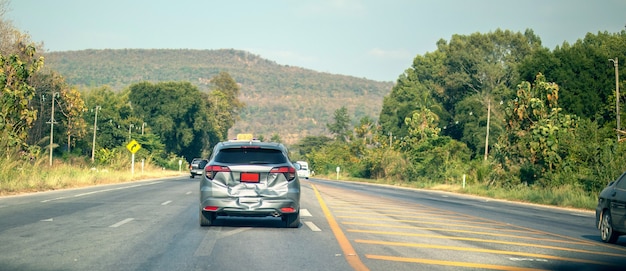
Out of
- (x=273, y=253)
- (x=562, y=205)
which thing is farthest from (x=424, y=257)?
(x=562, y=205)

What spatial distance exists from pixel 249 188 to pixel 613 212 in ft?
23.8

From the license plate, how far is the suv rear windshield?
0.29 meters

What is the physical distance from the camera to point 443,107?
3831 inches

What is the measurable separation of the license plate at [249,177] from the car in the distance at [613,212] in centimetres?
708

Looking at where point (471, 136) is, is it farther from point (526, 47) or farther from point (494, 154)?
point (494, 154)

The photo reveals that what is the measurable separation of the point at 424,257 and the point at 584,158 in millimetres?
27889

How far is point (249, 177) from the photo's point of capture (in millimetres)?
14594

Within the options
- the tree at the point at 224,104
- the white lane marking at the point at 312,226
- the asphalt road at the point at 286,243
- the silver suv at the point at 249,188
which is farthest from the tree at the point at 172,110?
the silver suv at the point at 249,188

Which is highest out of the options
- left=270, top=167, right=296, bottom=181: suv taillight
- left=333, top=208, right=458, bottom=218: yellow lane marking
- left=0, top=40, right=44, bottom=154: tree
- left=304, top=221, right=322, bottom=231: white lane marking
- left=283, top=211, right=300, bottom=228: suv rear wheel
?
left=0, top=40, right=44, bottom=154: tree

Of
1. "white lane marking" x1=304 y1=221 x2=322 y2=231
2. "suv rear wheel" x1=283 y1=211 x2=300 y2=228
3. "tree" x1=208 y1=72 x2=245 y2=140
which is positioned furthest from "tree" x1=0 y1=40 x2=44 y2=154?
"tree" x1=208 y1=72 x2=245 y2=140

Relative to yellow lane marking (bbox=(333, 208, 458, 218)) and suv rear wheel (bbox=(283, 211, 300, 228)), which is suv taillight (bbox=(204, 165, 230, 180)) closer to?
suv rear wheel (bbox=(283, 211, 300, 228))

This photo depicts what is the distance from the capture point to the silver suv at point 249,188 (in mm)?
14477

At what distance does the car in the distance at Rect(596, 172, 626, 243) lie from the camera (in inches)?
569

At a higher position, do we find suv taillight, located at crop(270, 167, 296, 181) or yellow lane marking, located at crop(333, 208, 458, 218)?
suv taillight, located at crop(270, 167, 296, 181)
